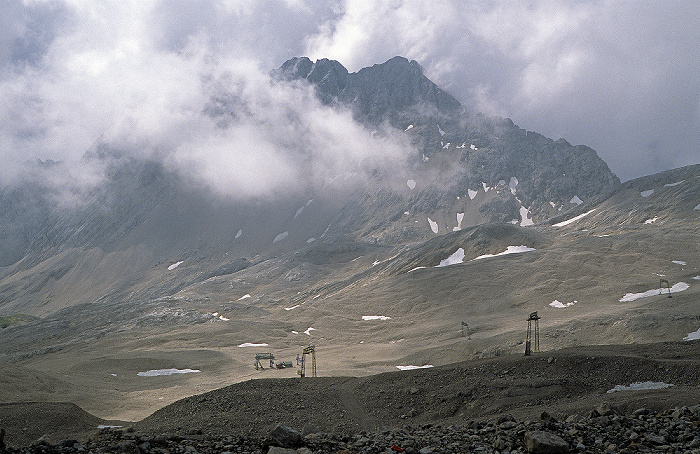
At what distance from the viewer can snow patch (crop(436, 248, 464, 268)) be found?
477ft

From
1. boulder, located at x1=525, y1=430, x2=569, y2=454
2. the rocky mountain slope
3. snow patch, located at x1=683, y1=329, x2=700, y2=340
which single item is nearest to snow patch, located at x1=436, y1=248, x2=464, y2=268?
the rocky mountain slope

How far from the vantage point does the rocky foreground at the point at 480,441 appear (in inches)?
463

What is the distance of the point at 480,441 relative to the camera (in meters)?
13.1

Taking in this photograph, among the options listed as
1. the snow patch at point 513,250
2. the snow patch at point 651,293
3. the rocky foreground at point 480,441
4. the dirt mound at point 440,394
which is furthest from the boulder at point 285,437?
the snow patch at point 513,250

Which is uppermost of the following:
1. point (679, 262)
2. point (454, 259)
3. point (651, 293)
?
point (454, 259)

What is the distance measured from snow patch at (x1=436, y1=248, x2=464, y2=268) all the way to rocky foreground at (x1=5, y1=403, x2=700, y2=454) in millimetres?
130842

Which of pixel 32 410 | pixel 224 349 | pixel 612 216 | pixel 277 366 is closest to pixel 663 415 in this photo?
pixel 32 410

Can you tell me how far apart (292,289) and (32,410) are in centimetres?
14198

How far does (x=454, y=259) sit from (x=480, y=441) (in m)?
137

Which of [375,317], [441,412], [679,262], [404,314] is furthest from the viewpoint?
[375,317]

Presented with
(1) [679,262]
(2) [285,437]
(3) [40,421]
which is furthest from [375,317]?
(2) [285,437]

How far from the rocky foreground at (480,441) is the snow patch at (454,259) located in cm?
13084

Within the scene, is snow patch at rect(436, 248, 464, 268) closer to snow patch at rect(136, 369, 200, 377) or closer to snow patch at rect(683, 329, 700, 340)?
snow patch at rect(136, 369, 200, 377)

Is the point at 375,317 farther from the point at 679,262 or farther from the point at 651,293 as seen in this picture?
the point at 679,262
